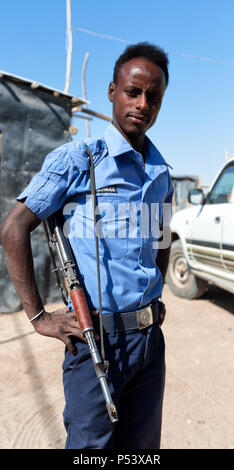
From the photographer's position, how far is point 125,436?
1322 mm

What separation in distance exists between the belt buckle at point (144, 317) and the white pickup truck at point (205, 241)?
119 inches

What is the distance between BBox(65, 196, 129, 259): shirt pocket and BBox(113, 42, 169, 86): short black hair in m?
0.54

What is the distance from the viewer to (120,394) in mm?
1247

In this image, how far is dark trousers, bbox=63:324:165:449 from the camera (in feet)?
3.91

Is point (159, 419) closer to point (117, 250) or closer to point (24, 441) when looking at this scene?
point (117, 250)

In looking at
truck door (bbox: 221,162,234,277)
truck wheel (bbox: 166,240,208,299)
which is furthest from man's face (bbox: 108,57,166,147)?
truck wheel (bbox: 166,240,208,299)

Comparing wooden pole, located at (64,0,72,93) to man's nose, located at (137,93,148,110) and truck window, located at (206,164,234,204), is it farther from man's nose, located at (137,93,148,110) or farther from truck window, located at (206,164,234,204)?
man's nose, located at (137,93,148,110)

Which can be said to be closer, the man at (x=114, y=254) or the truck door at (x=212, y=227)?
the man at (x=114, y=254)

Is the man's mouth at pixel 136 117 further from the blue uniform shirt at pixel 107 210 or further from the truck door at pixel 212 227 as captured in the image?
the truck door at pixel 212 227

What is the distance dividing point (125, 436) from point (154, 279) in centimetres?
61

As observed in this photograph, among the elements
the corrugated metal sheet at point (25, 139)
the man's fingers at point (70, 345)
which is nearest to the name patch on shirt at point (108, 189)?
the man's fingers at point (70, 345)

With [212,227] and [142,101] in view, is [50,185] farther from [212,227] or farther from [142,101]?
[212,227]

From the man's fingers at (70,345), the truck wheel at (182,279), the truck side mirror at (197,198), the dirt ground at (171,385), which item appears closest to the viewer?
the man's fingers at (70,345)

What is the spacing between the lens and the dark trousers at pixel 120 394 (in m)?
1.19
